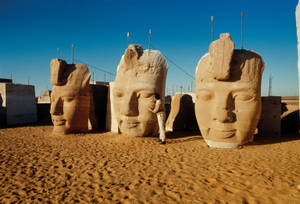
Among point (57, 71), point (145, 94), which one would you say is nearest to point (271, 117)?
point (145, 94)

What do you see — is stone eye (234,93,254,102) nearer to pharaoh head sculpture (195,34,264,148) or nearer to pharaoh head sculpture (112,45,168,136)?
pharaoh head sculpture (195,34,264,148)

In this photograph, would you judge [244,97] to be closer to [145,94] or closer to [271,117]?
[271,117]

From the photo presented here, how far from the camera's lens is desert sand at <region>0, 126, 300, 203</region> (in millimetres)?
2766

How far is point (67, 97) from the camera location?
7.26 metres

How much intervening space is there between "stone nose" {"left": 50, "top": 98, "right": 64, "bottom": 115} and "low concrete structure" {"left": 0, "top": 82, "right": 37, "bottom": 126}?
4.65 metres

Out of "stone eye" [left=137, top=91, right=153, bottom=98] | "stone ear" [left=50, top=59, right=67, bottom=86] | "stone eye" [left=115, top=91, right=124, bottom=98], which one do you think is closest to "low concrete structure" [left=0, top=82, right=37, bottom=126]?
"stone ear" [left=50, top=59, right=67, bottom=86]

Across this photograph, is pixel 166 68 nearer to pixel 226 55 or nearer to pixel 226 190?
pixel 226 55

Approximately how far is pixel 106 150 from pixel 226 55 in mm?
3813

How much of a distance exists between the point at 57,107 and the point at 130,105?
109 inches

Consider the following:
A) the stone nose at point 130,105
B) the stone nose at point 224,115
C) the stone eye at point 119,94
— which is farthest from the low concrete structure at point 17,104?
the stone nose at point 224,115

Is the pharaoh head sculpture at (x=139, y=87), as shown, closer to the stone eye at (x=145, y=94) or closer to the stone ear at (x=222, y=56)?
the stone eye at (x=145, y=94)

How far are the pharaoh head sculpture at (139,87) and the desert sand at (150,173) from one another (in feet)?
3.20

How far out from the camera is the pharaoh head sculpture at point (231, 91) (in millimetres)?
4926

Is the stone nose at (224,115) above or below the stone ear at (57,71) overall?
below
